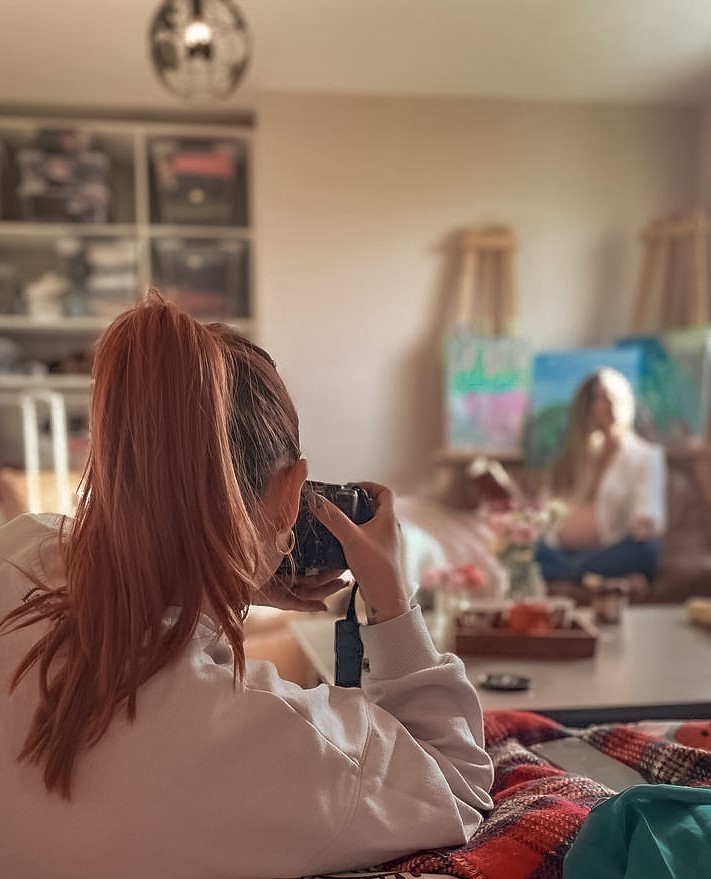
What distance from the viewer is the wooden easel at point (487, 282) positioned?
12.1 ft

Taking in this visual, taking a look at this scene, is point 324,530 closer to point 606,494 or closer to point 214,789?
point 214,789

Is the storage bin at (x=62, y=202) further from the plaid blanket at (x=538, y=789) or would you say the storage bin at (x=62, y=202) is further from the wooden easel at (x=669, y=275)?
the plaid blanket at (x=538, y=789)

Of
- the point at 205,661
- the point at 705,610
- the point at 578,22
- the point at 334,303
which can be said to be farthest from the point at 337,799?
the point at 334,303

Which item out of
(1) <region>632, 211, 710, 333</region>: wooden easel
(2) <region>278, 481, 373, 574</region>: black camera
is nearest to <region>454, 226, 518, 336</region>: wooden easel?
(1) <region>632, 211, 710, 333</region>: wooden easel

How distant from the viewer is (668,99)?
12.5ft

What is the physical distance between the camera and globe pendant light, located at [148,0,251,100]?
2.24 meters

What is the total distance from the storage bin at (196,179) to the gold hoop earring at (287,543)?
291 cm

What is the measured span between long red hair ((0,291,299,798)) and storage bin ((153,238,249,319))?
9.68 feet

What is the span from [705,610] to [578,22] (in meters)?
1.94

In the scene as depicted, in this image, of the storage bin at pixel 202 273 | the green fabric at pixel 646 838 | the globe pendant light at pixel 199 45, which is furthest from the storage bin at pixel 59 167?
the green fabric at pixel 646 838

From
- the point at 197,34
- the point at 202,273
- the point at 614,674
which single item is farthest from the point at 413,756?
the point at 202,273

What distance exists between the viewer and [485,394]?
3652 millimetres

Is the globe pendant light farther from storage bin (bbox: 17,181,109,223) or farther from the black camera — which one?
the black camera

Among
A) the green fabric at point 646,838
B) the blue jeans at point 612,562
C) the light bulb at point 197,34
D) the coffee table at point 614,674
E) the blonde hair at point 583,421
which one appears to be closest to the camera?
the green fabric at point 646,838
